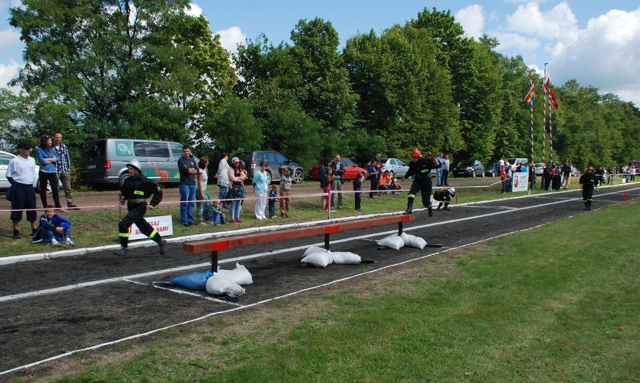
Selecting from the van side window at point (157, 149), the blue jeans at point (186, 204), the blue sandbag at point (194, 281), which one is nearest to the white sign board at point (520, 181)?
the van side window at point (157, 149)

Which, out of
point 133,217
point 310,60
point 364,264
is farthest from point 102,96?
point 364,264

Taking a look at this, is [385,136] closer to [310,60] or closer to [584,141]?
[310,60]

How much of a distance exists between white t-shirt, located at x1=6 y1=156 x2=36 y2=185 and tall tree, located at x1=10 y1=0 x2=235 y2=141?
50.8 feet

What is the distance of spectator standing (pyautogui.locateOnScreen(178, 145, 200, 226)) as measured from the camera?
1395cm

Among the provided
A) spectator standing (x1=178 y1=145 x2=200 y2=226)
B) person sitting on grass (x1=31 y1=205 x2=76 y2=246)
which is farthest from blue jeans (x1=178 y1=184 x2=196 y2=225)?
person sitting on grass (x1=31 y1=205 x2=76 y2=246)

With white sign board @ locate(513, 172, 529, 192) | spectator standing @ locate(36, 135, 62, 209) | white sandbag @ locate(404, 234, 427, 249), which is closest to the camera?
white sandbag @ locate(404, 234, 427, 249)

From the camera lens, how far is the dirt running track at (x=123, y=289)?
5141 millimetres

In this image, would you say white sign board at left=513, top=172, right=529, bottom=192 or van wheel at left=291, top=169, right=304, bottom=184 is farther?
white sign board at left=513, top=172, right=529, bottom=192

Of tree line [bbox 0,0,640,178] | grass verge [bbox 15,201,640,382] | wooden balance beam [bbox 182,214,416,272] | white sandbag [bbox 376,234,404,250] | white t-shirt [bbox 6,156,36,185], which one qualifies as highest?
tree line [bbox 0,0,640,178]

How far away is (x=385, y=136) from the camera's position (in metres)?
→ 44.2

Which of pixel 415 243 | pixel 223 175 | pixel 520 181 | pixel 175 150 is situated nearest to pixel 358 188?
pixel 223 175

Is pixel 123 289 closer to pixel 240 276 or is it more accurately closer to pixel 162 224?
pixel 240 276

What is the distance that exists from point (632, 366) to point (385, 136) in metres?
40.3

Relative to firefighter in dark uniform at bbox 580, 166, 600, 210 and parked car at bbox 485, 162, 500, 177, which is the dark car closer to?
firefighter in dark uniform at bbox 580, 166, 600, 210
